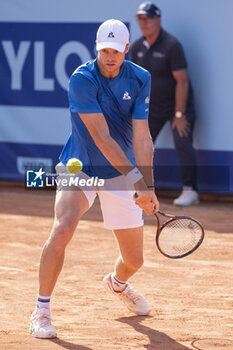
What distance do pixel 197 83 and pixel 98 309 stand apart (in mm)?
4179

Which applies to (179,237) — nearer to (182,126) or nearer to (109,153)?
(109,153)

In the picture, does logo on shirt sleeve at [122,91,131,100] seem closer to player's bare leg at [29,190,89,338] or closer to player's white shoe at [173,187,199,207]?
player's bare leg at [29,190,89,338]

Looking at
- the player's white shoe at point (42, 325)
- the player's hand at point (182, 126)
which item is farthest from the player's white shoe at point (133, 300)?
the player's hand at point (182, 126)

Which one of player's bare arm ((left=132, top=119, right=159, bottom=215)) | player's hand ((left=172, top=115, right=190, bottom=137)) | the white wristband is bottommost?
player's hand ((left=172, top=115, right=190, bottom=137))

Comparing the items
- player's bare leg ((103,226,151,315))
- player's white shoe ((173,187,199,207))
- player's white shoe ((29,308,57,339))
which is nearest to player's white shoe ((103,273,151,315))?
player's bare leg ((103,226,151,315))

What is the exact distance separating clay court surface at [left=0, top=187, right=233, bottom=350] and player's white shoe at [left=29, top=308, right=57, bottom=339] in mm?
47

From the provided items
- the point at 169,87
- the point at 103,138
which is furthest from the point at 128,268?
the point at 169,87

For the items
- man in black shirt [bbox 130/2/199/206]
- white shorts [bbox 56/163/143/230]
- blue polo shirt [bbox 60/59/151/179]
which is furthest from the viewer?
man in black shirt [bbox 130/2/199/206]

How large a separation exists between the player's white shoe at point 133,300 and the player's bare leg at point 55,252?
68 centimetres

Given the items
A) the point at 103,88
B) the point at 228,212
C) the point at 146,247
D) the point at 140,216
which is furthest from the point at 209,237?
the point at 103,88

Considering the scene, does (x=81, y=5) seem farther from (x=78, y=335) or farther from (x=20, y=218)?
(x=78, y=335)

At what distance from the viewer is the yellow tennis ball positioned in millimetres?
4469

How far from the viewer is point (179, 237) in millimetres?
4707

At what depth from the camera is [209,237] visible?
7.07 m
